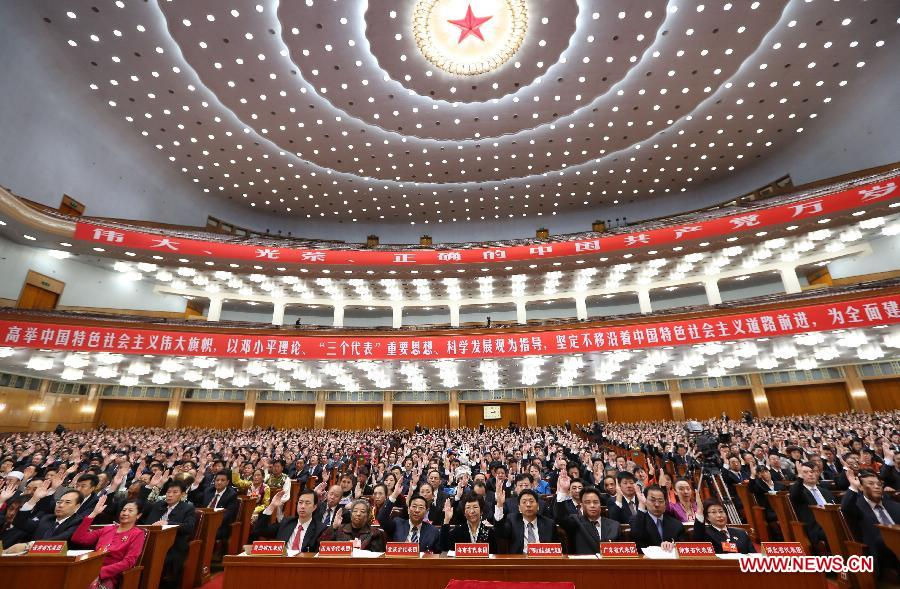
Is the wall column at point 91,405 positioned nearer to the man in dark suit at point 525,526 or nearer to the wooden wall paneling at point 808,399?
the man in dark suit at point 525,526

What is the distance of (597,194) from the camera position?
21531mm

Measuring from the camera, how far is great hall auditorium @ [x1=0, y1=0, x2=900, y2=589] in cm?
1024

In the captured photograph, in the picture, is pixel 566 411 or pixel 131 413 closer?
pixel 131 413

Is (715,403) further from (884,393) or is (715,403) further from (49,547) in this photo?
(49,547)

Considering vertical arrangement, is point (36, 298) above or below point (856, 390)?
above

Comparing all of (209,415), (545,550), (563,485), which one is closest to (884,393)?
(563,485)

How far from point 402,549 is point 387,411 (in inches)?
717

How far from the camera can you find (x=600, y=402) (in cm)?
1923

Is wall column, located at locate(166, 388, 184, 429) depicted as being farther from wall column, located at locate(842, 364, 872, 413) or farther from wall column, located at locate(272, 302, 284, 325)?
wall column, located at locate(842, 364, 872, 413)

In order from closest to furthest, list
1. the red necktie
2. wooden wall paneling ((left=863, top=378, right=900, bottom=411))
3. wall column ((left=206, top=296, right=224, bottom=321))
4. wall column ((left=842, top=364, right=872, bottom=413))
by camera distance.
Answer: the red necktie, wooden wall paneling ((left=863, top=378, right=900, bottom=411)), wall column ((left=842, top=364, right=872, bottom=413)), wall column ((left=206, top=296, right=224, bottom=321))

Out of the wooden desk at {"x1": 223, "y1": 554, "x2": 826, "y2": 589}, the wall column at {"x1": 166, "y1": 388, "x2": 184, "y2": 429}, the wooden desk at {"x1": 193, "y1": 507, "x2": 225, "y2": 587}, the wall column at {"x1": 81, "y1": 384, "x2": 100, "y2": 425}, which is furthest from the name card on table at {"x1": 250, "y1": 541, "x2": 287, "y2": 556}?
the wall column at {"x1": 81, "y1": 384, "x2": 100, "y2": 425}

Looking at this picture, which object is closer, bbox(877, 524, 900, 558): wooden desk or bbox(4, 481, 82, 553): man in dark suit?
bbox(877, 524, 900, 558): wooden desk

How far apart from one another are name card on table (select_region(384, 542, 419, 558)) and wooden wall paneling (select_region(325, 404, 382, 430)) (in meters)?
18.5

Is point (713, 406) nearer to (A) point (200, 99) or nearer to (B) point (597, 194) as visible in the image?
(B) point (597, 194)
